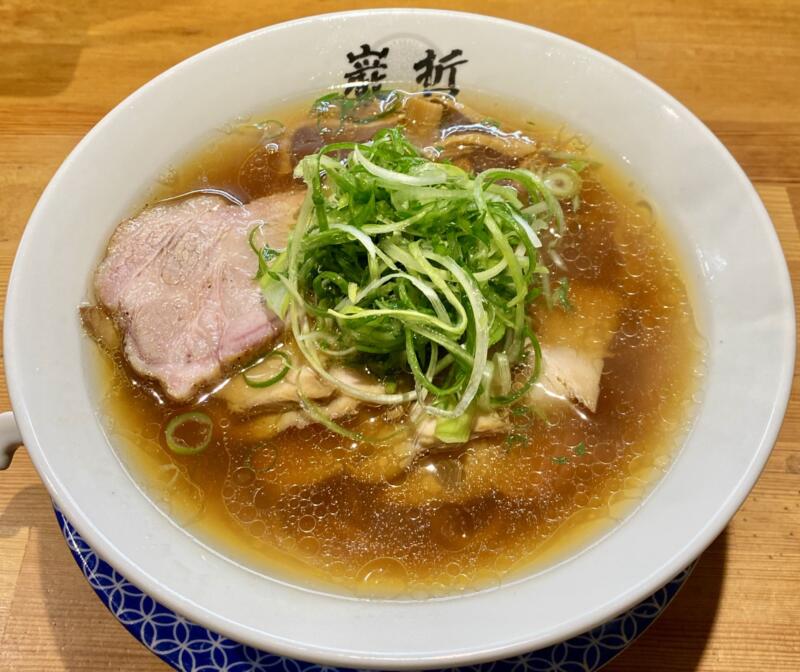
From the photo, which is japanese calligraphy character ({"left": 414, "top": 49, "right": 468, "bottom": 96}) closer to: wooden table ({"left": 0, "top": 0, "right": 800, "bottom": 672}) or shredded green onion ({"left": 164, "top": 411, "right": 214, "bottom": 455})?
wooden table ({"left": 0, "top": 0, "right": 800, "bottom": 672})

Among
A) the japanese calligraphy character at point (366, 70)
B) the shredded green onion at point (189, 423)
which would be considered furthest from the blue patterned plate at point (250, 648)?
the japanese calligraphy character at point (366, 70)

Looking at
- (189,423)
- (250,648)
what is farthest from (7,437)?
(250,648)

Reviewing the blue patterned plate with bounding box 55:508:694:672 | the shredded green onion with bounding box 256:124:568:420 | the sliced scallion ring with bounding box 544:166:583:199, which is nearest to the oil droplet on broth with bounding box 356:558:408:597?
the blue patterned plate with bounding box 55:508:694:672

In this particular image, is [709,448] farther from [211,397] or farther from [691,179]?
[211,397]

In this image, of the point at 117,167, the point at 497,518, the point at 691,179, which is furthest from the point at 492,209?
the point at 117,167

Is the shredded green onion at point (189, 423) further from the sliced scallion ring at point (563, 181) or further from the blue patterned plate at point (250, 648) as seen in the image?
the sliced scallion ring at point (563, 181)
